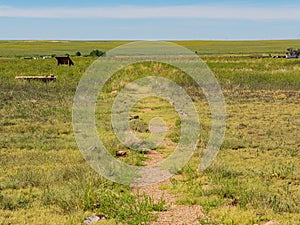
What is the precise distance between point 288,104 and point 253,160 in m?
11.6

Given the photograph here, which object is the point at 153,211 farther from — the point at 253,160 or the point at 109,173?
the point at 253,160

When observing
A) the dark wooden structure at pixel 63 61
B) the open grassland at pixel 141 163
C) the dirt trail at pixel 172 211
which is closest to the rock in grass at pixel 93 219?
the open grassland at pixel 141 163

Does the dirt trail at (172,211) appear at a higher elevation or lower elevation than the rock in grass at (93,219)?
lower

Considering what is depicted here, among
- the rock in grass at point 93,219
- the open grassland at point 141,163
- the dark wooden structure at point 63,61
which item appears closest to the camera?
the rock in grass at point 93,219

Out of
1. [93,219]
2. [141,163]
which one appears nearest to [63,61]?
[141,163]

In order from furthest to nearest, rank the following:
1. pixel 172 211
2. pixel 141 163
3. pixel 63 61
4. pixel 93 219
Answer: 1. pixel 63 61
2. pixel 141 163
3. pixel 172 211
4. pixel 93 219

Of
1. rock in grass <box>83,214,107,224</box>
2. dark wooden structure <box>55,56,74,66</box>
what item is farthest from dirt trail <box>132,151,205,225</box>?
dark wooden structure <box>55,56,74,66</box>

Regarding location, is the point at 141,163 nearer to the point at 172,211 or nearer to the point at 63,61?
the point at 172,211

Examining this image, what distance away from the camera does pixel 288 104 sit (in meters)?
21.0

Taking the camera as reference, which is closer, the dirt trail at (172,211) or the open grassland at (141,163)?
the dirt trail at (172,211)

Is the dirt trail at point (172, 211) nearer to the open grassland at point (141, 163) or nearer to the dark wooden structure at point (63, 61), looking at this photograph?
the open grassland at point (141, 163)

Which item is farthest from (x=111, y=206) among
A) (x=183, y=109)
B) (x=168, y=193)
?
(x=183, y=109)

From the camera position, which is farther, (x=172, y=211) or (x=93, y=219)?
(x=172, y=211)

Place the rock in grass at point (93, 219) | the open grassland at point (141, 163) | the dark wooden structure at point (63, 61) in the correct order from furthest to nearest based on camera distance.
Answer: the dark wooden structure at point (63, 61)
the open grassland at point (141, 163)
the rock in grass at point (93, 219)
